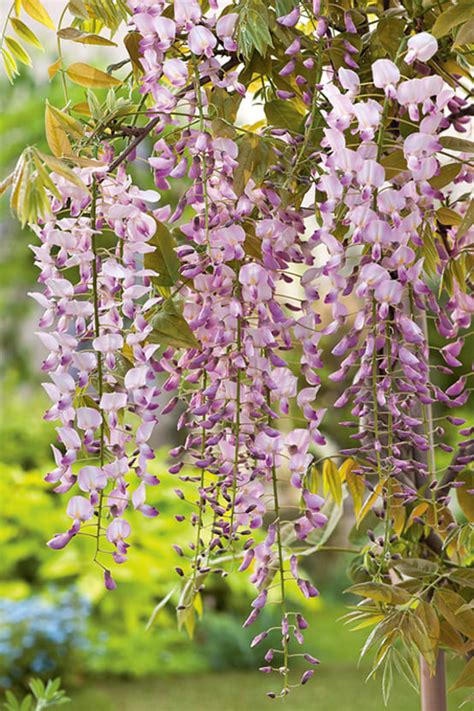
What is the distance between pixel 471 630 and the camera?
0.71 metres

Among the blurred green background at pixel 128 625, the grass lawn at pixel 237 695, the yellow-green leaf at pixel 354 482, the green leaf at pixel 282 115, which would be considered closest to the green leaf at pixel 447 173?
the green leaf at pixel 282 115

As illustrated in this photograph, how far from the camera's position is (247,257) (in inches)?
27.7

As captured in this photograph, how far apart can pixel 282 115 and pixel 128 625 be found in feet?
8.55

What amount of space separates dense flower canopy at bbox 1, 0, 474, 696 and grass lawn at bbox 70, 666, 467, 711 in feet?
7.09

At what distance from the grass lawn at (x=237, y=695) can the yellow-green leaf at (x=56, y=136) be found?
2336mm

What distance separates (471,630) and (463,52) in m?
0.43

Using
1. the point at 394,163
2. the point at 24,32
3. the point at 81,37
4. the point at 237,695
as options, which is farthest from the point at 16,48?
the point at 237,695

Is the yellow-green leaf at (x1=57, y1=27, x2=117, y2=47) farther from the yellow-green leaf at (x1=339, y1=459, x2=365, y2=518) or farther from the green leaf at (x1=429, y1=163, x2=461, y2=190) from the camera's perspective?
the yellow-green leaf at (x1=339, y1=459, x2=365, y2=518)

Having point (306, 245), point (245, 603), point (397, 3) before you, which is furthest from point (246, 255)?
point (245, 603)

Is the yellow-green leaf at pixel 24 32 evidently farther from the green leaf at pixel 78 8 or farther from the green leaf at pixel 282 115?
the green leaf at pixel 282 115

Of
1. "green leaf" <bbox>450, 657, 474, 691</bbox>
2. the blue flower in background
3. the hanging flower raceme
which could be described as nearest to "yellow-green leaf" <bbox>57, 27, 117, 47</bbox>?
the hanging flower raceme

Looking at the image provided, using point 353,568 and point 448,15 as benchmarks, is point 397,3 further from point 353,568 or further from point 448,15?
point 353,568

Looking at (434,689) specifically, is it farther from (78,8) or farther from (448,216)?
(78,8)

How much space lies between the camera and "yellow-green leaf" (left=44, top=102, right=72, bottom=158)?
61 cm
